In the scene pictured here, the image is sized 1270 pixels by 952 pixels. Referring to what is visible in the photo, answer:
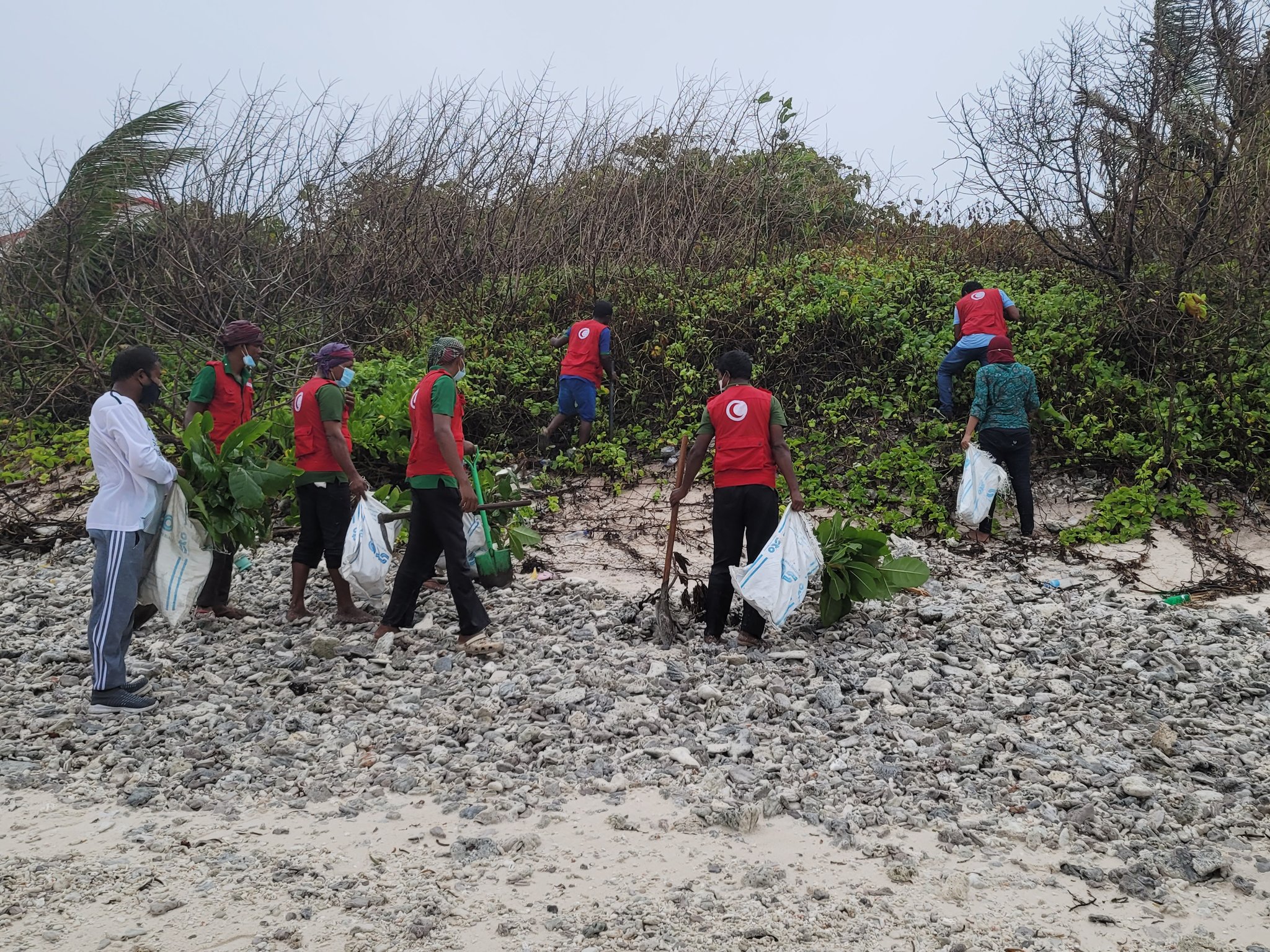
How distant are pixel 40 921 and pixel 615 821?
2.00 meters

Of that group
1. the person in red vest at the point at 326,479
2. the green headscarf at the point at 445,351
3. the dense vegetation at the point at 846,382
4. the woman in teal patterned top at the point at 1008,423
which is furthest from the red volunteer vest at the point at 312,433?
the woman in teal patterned top at the point at 1008,423

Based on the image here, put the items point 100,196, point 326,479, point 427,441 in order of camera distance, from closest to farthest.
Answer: point 427,441
point 326,479
point 100,196

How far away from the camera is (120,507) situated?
494cm

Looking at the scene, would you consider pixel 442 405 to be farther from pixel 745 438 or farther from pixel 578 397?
pixel 578 397

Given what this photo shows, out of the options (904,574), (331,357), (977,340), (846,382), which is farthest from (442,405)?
(846,382)

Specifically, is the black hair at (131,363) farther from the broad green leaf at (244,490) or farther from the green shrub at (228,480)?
the broad green leaf at (244,490)

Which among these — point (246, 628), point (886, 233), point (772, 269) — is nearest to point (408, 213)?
point (772, 269)

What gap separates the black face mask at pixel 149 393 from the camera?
199 inches

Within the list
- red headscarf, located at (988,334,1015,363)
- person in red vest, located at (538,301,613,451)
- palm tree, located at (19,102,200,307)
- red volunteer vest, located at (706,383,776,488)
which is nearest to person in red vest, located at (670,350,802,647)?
red volunteer vest, located at (706,383,776,488)

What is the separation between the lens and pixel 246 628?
21.0 feet

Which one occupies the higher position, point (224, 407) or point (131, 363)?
point (131, 363)

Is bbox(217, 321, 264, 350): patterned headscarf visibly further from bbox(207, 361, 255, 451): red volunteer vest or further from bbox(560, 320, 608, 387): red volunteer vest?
bbox(560, 320, 608, 387): red volunteer vest

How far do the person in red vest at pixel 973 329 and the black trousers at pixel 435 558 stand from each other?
5839 mm

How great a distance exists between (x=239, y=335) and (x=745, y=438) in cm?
318
